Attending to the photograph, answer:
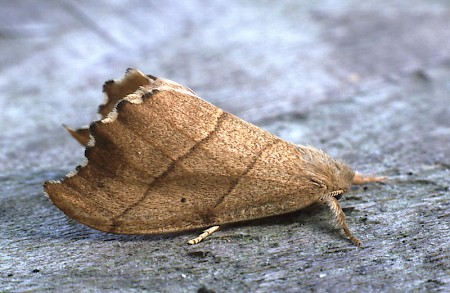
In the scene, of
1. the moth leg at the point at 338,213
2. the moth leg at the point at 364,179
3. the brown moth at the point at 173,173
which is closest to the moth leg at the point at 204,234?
the brown moth at the point at 173,173

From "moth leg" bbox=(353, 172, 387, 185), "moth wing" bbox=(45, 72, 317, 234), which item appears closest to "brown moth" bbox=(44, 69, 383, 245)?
"moth wing" bbox=(45, 72, 317, 234)

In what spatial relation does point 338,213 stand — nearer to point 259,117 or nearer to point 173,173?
point 173,173

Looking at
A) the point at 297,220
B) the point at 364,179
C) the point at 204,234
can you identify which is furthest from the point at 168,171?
the point at 364,179

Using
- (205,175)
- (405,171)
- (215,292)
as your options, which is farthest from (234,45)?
(215,292)

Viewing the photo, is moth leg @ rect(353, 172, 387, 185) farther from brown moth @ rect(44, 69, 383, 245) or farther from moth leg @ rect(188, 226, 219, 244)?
moth leg @ rect(188, 226, 219, 244)

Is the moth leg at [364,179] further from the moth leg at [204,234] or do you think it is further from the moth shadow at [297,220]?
the moth leg at [204,234]
